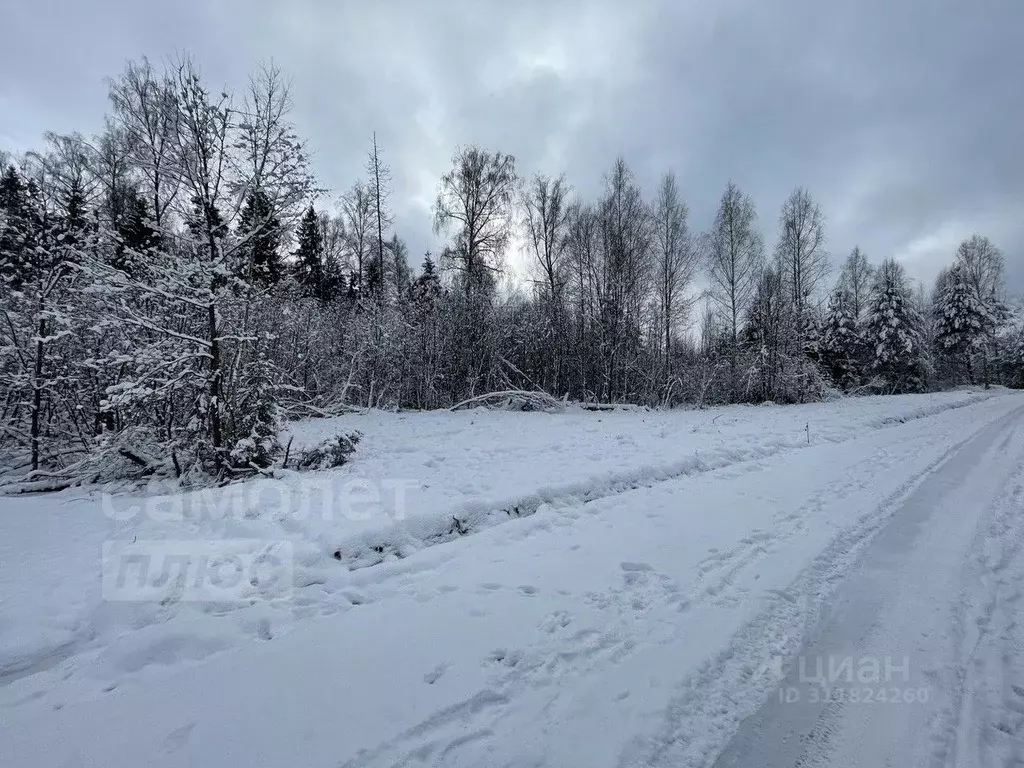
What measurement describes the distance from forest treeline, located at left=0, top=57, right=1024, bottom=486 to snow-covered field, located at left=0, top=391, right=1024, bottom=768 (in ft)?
7.14

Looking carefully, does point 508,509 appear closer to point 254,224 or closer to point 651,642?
point 651,642

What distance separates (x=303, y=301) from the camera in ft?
49.9

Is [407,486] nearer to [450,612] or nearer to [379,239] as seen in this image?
[450,612]

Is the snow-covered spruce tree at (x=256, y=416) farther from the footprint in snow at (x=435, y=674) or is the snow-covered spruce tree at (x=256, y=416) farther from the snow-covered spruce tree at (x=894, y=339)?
the snow-covered spruce tree at (x=894, y=339)

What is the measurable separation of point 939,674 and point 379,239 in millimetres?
27018

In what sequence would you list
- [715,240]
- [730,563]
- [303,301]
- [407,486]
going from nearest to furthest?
[730,563] < [407,486] < [303,301] < [715,240]

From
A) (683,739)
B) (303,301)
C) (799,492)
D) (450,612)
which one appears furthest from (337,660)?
(303,301)

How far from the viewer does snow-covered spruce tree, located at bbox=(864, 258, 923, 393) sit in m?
32.1

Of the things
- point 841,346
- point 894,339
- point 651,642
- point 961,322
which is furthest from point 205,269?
point 961,322

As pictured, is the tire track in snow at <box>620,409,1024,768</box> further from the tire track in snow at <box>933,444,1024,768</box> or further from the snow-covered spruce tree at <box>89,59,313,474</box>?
the snow-covered spruce tree at <box>89,59,313,474</box>

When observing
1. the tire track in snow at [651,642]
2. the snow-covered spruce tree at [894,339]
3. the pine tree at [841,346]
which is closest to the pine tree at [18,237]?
the tire track in snow at [651,642]

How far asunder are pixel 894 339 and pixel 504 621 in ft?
130

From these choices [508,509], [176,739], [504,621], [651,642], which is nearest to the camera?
[176,739]

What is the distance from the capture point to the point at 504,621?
3.29m
